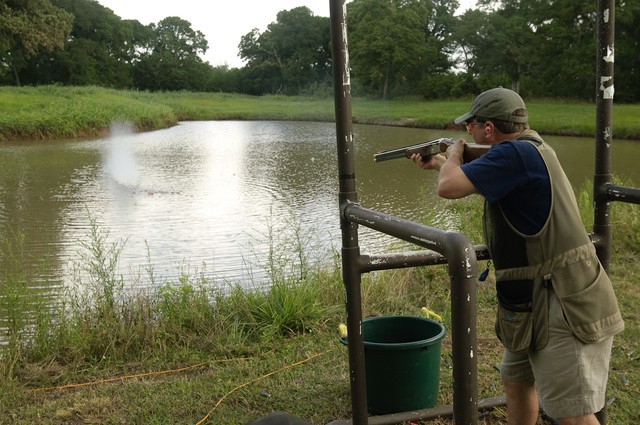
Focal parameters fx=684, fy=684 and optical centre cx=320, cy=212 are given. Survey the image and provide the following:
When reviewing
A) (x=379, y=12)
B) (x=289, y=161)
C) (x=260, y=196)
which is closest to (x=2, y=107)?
(x=289, y=161)

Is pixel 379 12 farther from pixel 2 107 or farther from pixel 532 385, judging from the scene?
pixel 532 385

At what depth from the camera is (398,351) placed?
3.36 metres

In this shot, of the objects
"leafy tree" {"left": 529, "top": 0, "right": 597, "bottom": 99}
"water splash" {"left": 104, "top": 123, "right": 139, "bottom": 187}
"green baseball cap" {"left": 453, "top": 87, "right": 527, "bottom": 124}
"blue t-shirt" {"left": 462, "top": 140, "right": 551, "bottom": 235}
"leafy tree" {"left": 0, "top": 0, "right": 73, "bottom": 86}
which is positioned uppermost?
"leafy tree" {"left": 0, "top": 0, "right": 73, "bottom": 86}

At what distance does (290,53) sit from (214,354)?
170 feet

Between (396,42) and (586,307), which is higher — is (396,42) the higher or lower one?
the higher one

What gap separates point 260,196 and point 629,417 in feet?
31.5

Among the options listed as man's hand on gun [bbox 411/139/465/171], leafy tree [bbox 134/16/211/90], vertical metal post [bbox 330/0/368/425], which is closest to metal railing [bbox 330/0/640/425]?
vertical metal post [bbox 330/0/368/425]

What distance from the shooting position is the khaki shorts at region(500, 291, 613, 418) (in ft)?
7.43

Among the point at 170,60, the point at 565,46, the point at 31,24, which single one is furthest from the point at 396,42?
the point at 170,60

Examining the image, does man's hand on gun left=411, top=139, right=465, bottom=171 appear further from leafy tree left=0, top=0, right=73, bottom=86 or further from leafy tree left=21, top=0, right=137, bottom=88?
leafy tree left=21, top=0, right=137, bottom=88

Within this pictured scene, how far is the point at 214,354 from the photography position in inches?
170

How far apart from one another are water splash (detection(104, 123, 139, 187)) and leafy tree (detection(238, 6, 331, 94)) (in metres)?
23.6

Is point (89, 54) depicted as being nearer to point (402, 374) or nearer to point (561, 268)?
point (402, 374)

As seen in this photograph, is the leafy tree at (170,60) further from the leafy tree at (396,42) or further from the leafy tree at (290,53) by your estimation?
the leafy tree at (396,42)
